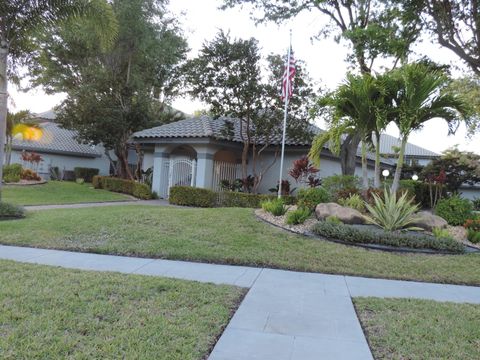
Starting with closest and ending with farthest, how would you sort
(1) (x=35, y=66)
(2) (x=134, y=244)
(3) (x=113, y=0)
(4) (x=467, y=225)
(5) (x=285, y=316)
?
(5) (x=285, y=316) → (2) (x=134, y=244) → (4) (x=467, y=225) → (1) (x=35, y=66) → (3) (x=113, y=0)

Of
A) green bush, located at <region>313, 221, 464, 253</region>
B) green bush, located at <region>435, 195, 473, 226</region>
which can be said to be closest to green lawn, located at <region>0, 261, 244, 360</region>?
green bush, located at <region>313, 221, 464, 253</region>

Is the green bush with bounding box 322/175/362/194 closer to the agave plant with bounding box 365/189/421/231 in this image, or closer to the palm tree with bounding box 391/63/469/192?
the palm tree with bounding box 391/63/469/192

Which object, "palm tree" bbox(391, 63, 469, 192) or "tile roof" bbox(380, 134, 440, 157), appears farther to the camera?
"tile roof" bbox(380, 134, 440, 157)

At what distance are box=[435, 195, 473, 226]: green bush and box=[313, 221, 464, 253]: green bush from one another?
277 cm

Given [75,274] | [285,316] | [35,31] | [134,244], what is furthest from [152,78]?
[285,316]

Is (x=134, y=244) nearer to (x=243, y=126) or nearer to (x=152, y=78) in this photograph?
(x=243, y=126)

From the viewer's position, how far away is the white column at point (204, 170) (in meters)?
18.4

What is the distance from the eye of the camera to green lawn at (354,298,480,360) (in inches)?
150

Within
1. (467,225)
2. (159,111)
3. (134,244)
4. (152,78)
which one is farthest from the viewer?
(159,111)

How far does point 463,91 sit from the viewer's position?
72.4 feet

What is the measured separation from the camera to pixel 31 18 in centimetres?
1131

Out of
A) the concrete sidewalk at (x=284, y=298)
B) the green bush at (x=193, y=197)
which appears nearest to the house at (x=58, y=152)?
the green bush at (x=193, y=197)

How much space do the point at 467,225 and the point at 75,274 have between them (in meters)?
9.23

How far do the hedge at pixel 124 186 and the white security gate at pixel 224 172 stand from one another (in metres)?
3.63
